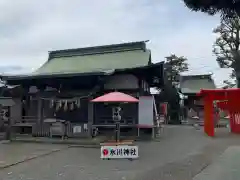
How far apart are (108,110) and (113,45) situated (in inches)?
265

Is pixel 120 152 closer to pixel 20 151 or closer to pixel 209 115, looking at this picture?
pixel 20 151

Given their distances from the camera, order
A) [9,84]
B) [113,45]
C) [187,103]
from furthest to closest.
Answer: [187,103] → [113,45] → [9,84]

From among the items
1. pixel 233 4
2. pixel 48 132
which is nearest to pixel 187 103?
pixel 48 132

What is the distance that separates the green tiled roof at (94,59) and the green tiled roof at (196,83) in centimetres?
2039

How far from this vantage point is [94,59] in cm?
2364

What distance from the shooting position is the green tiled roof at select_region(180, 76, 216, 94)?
43550 millimetres

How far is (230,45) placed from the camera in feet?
134

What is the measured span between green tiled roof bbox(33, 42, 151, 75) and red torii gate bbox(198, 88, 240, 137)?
14.7ft

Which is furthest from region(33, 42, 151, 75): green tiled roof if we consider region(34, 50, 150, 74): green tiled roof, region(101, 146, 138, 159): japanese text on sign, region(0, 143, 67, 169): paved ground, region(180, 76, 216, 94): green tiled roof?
region(180, 76, 216, 94): green tiled roof

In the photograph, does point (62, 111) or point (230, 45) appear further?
point (230, 45)

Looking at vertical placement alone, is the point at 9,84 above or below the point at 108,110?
above

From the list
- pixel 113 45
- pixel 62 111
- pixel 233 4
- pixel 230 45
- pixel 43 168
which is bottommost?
pixel 43 168

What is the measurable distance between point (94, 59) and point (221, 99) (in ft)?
30.3

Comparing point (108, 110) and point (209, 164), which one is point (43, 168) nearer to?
Result: point (209, 164)
